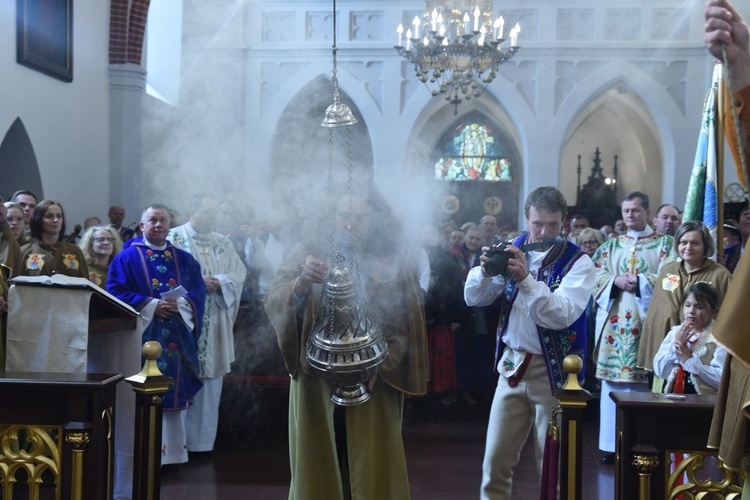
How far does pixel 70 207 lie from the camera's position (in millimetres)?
9398

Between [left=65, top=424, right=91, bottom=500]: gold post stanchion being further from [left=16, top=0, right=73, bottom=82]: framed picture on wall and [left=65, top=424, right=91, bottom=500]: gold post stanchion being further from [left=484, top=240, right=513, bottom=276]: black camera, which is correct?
[left=16, top=0, right=73, bottom=82]: framed picture on wall

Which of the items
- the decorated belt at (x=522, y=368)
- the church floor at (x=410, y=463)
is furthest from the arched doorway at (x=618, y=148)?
the decorated belt at (x=522, y=368)

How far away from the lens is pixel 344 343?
2.68 metres

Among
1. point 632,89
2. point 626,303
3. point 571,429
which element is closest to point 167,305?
point 571,429

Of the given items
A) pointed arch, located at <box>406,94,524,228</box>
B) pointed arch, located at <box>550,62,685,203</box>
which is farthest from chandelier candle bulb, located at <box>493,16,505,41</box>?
pointed arch, located at <box>406,94,524,228</box>

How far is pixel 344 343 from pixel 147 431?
79 centimetres

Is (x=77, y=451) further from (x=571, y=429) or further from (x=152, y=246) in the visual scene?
(x=152, y=246)

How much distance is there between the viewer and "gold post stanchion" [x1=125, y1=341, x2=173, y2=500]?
8.95ft

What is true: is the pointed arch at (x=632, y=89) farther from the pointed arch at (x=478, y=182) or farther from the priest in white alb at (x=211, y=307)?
the priest in white alb at (x=211, y=307)

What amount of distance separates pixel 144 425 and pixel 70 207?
737cm

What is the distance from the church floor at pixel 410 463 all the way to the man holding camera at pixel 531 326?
3.33ft

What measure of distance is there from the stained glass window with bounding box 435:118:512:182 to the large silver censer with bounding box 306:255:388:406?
13.5 m

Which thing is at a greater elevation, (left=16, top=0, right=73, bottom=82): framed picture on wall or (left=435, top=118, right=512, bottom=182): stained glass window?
(left=16, top=0, right=73, bottom=82): framed picture on wall

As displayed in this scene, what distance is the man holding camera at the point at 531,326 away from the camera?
3.05 meters
